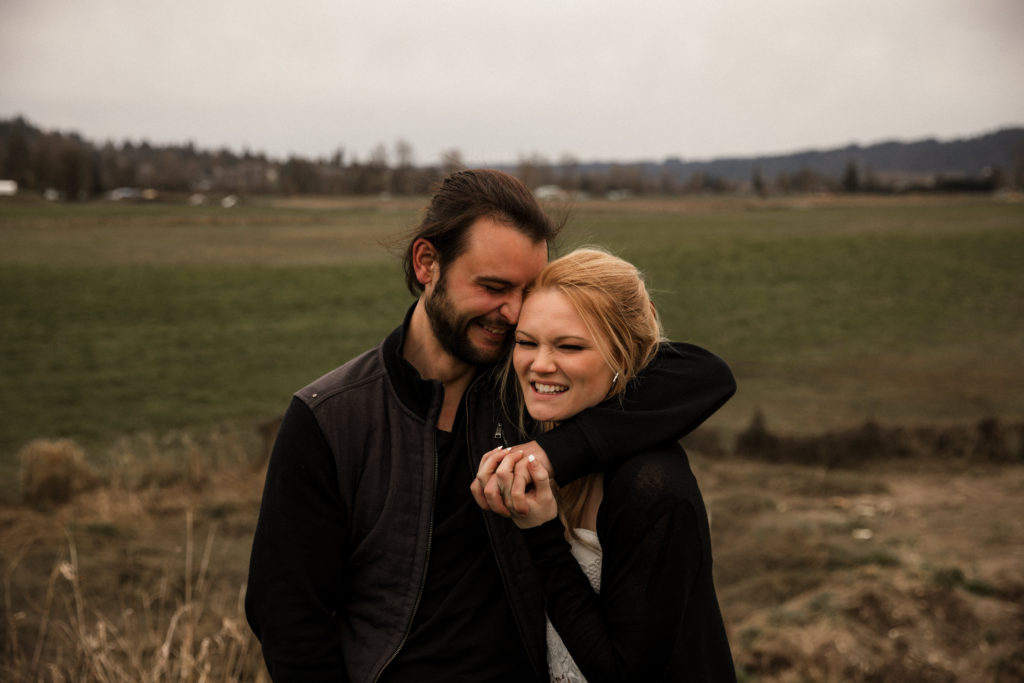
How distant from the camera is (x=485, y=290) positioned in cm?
305

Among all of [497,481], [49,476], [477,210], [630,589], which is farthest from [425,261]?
[49,476]

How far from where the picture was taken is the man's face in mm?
3021

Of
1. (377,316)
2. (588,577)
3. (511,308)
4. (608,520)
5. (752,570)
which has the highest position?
(511,308)

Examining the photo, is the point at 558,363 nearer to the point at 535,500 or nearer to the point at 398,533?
the point at 535,500

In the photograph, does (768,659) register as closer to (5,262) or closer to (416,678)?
(416,678)

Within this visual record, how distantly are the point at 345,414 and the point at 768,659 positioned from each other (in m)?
5.01

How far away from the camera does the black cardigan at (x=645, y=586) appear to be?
7.58ft

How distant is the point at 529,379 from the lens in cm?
267

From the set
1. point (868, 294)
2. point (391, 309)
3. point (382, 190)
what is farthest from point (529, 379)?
point (382, 190)

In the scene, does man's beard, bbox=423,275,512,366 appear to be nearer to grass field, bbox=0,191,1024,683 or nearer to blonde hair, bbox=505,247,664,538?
blonde hair, bbox=505,247,664,538

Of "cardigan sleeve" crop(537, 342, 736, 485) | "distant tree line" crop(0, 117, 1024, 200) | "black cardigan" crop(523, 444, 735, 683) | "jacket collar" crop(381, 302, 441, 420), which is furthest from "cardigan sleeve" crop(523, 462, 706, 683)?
"distant tree line" crop(0, 117, 1024, 200)

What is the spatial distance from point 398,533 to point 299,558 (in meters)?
0.32

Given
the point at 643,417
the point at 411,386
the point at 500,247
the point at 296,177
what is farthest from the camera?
the point at 296,177

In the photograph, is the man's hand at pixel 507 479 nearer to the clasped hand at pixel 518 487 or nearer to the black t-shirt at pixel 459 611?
the clasped hand at pixel 518 487
